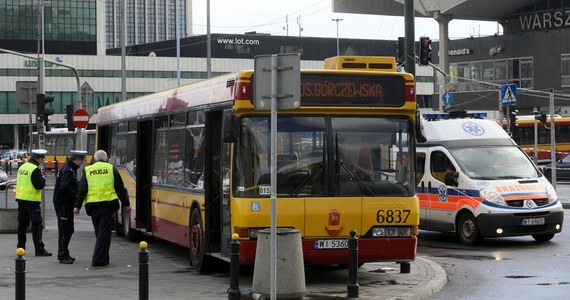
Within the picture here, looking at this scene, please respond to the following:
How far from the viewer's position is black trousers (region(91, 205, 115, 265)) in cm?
1530

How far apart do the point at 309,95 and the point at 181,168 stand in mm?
3599

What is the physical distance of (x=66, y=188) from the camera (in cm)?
1609

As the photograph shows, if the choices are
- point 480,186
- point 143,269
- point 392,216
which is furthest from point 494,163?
point 143,269

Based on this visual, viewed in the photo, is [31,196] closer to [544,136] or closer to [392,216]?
[392,216]

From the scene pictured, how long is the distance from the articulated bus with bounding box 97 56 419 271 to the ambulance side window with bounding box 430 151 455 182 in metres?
6.12

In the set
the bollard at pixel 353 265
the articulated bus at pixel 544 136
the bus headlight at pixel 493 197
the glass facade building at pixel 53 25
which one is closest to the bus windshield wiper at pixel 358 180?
the bollard at pixel 353 265

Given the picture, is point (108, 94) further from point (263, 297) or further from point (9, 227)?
point (263, 297)

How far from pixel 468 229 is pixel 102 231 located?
7.23 m

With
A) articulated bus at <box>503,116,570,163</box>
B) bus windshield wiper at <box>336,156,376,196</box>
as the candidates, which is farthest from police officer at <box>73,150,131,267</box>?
articulated bus at <box>503,116,570,163</box>

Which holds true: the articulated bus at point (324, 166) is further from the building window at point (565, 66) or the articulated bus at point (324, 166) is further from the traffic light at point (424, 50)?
the building window at point (565, 66)

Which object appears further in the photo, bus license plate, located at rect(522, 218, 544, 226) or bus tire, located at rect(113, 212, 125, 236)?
bus tire, located at rect(113, 212, 125, 236)

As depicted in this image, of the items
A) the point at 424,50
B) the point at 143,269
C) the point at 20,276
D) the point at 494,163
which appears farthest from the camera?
the point at 424,50

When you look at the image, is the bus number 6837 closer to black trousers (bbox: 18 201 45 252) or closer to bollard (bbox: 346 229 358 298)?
bollard (bbox: 346 229 358 298)

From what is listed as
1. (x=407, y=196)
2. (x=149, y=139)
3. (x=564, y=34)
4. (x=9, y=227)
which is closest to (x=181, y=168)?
(x=149, y=139)
